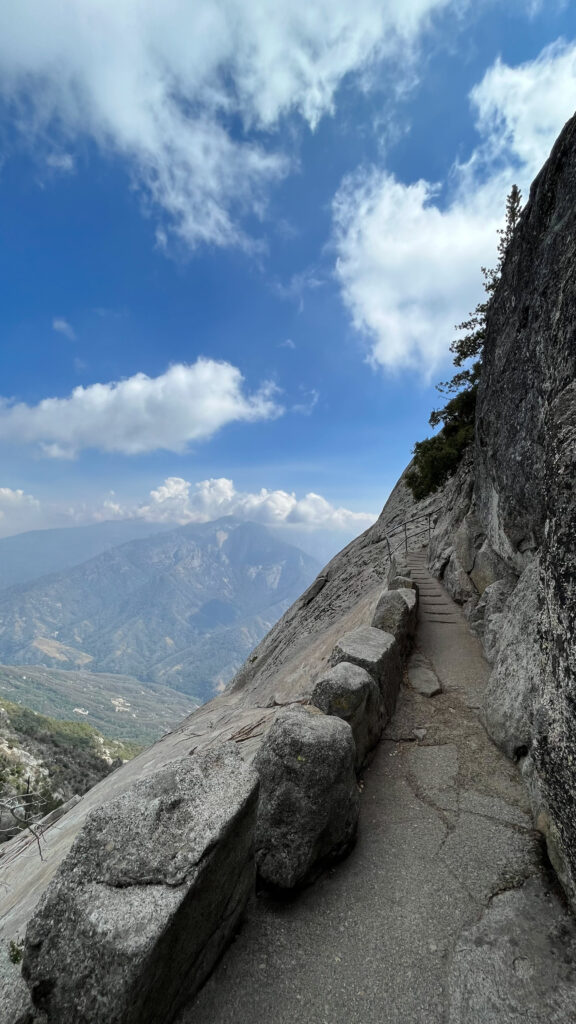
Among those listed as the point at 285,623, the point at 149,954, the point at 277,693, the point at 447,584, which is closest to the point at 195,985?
the point at 149,954

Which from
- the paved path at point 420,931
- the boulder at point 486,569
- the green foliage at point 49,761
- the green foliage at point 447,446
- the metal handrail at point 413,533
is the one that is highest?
the green foliage at point 447,446

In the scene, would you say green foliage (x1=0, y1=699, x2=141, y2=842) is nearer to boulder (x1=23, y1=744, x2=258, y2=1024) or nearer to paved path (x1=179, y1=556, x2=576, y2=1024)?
paved path (x1=179, y1=556, x2=576, y2=1024)

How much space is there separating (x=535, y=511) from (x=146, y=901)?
8.84m

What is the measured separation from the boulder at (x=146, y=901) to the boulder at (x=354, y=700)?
2.67 m

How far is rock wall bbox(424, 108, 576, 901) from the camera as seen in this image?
423cm

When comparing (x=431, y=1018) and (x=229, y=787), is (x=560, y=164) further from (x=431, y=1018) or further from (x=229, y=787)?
(x=431, y=1018)

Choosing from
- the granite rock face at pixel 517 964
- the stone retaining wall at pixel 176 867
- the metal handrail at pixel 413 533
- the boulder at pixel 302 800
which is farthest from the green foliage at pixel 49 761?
the granite rock face at pixel 517 964

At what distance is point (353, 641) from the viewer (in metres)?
9.08

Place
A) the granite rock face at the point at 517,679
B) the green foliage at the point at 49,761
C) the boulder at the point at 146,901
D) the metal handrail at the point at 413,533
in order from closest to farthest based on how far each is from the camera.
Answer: the boulder at the point at 146,901
the granite rock face at the point at 517,679
the metal handrail at the point at 413,533
the green foliage at the point at 49,761

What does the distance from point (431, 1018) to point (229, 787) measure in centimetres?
233

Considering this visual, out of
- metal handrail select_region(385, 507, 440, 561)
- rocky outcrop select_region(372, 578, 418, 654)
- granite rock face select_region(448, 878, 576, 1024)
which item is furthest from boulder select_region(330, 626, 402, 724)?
metal handrail select_region(385, 507, 440, 561)

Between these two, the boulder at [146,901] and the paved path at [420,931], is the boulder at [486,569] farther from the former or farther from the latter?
the boulder at [146,901]

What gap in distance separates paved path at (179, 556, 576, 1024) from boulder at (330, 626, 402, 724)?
1867mm

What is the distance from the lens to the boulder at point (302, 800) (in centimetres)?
457
